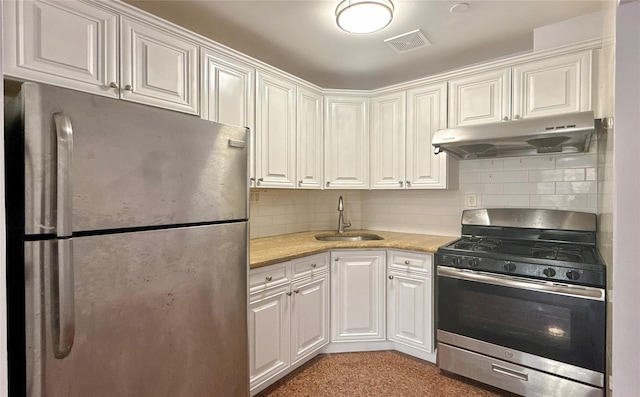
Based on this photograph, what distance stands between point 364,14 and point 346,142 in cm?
128

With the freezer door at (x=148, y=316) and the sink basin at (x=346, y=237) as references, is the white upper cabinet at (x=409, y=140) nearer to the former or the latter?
the sink basin at (x=346, y=237)

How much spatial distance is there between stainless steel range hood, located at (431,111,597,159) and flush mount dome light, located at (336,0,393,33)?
0.92m

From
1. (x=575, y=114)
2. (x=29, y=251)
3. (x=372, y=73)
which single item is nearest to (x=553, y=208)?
(x=575, y=114)

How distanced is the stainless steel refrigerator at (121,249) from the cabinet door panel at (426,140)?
1.66 metres

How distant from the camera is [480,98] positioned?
94.9 inches

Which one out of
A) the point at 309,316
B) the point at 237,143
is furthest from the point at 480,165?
the point at 237,143

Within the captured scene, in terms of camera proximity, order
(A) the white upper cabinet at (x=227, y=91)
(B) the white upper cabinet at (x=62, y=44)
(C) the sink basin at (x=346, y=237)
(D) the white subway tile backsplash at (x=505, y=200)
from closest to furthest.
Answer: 1. (B) the white upper cabinet at (x=62, y=44)
2. (A) the white upper cabinet at (x=227, y=91)
3. (D) the white subway tile backsplash at (x=505, y=200)
4. (C) the sink basin at (x=346, y=237)

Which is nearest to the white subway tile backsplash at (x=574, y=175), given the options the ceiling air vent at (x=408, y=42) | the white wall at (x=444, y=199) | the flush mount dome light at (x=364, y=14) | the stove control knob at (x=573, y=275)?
the white wall at (x=444, y=199)

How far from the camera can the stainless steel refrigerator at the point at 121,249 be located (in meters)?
0.95

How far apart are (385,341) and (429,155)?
5.10ft

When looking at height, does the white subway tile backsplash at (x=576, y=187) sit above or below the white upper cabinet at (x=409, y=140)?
below

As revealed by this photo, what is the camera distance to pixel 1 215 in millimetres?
642

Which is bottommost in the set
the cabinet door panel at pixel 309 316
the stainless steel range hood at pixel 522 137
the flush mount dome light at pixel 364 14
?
the cabinet door panel at pixel 309 316

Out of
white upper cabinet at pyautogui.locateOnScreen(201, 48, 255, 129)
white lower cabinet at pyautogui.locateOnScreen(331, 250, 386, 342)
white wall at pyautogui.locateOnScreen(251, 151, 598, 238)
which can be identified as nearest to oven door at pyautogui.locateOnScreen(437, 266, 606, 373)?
white lower cabinet at pyautogui.locateOnScreen(331, 250, 386, 342)
